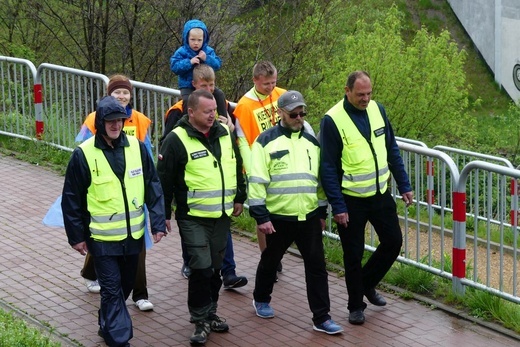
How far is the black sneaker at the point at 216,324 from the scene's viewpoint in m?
7.92

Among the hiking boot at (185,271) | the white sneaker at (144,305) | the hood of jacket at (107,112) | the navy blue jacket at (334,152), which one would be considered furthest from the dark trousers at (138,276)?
the navy blue jacket at (334,152)

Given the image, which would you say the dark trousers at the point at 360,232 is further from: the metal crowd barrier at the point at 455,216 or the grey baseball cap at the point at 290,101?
the grey baseball cap at the point at 290,101

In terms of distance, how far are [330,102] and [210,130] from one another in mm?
14825

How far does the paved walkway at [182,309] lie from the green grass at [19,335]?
40 cm

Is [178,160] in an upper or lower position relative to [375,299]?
upper

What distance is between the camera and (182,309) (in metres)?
8.49

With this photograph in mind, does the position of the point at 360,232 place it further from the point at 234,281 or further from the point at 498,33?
the point at 498,33

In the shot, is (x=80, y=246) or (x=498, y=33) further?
(x=498, y=33)

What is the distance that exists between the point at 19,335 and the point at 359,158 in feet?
9.52

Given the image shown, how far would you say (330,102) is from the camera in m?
22.5

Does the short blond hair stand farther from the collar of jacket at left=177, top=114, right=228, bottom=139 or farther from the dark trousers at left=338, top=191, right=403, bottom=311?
the dark trousers at left=338, top=191, right=403, bottom=311

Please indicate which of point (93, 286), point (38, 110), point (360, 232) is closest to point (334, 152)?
point (360, 232)

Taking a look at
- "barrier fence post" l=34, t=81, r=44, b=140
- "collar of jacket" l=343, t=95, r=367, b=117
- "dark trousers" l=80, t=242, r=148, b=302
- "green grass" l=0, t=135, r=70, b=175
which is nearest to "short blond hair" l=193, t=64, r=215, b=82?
"collar of jacket" l=343, t=95, r=367, b=117

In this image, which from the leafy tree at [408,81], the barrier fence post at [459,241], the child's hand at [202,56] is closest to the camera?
the barrier fence post at [459,241]
